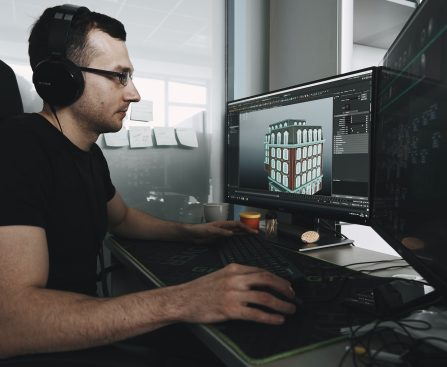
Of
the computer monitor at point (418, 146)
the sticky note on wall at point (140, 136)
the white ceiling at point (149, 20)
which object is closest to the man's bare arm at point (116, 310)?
the computer monitor at point (418, 146)

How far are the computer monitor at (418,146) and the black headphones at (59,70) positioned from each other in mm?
723

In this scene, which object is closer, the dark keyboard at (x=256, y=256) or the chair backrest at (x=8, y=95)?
the dark keyboard at (x=256, y=256)

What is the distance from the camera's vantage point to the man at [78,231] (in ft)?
1.88

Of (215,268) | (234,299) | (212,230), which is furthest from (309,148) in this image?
(234,299)

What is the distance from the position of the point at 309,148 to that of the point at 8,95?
0.87 meters

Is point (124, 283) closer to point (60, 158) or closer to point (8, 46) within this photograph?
point (60, 158)

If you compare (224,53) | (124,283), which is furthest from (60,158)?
(224,53)

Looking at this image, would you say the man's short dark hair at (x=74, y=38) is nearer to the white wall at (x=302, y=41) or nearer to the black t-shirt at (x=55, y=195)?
the black t-shirt at (x=55, y=195)

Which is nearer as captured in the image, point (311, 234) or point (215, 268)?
point (215, 268)

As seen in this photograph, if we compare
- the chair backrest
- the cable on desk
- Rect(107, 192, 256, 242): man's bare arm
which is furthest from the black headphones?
the cable on desk

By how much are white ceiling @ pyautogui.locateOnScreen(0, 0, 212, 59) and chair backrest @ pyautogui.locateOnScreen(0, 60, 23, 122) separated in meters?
0.35

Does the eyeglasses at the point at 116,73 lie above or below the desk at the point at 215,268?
above

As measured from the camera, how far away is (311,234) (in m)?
1.09

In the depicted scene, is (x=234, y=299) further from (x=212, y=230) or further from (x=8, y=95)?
(x=8, y=95)
